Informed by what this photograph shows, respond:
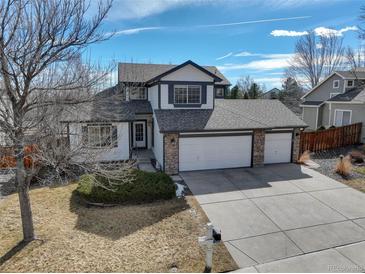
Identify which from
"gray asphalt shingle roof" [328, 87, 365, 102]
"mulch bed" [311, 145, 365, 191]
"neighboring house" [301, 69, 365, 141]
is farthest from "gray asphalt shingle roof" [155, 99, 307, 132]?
"gray asphalt shingle roof" [328, 87, 365, 102]

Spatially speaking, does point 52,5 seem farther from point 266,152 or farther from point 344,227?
point 266,152

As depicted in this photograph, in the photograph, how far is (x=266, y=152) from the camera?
14.9 meters

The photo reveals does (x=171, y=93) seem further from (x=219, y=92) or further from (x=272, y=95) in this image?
(x=272, y=95)

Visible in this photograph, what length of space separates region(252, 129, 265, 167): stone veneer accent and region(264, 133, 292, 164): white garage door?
0.61m

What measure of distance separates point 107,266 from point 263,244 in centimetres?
427

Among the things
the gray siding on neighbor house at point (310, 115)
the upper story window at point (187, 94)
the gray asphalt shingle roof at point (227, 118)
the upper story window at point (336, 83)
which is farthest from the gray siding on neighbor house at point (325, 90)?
the upper story window at point (187, 94)

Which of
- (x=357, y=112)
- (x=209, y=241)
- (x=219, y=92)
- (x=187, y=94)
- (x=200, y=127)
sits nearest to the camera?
(x=209, y=241)

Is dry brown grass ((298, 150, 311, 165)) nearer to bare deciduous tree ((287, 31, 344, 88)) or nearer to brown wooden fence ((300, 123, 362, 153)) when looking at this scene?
brown wooden fence ((300, 123, 362, 153))

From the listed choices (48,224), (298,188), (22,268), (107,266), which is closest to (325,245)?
(298,188)

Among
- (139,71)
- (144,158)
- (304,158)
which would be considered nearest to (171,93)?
(144,158)

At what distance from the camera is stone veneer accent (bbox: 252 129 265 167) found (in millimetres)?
14172

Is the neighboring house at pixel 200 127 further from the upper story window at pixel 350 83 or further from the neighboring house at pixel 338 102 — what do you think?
the upper story window at pixel 350 83

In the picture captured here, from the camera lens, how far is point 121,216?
858 centimetres

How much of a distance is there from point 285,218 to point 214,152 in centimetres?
595
